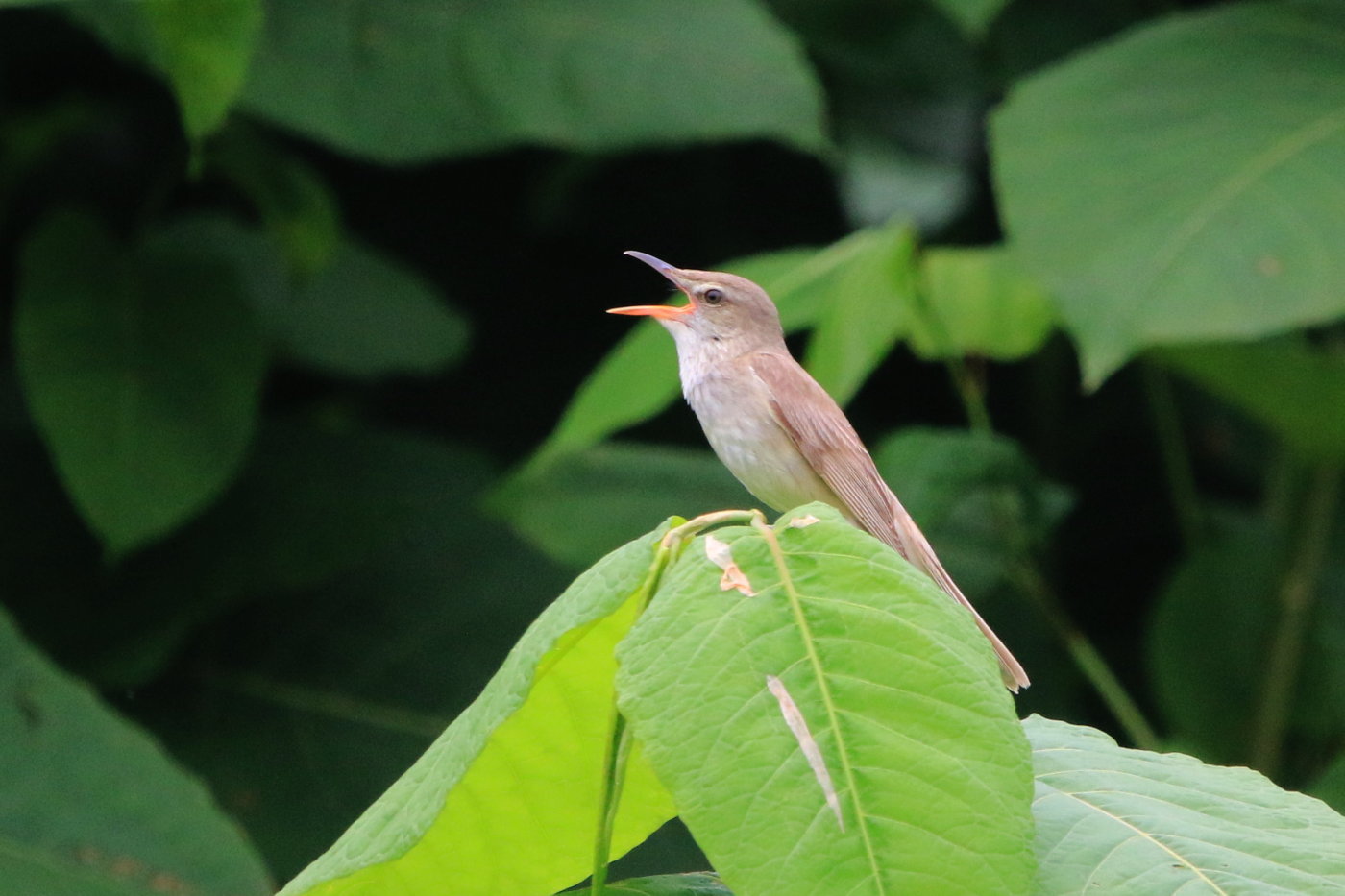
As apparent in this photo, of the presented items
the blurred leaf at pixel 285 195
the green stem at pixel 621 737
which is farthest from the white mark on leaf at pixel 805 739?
the blurred leaf at pixel 285 195

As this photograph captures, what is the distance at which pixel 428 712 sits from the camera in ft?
14.8

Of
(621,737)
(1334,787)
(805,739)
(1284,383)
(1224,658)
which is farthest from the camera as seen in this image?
(1224,658)

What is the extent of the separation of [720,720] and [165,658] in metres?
3.56

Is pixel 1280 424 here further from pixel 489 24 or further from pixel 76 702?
pixel 76 702

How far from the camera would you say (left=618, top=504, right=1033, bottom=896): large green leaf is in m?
1.19

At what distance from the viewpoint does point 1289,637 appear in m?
4.39

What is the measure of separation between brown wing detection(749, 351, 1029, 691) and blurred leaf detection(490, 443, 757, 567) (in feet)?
2.98

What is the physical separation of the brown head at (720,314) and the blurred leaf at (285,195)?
3.86ft

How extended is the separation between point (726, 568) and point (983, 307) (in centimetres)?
304

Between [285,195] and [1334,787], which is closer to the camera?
[1334,787]

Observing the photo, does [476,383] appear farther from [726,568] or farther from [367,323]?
[726,568]

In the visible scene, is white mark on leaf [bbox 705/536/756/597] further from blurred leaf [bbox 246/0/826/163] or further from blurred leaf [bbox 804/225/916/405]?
blurred leaf [bbox 246/0/826/163]

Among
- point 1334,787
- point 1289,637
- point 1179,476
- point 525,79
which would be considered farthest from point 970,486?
point 525,79

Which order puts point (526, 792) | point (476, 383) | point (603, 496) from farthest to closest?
point (476, 383), point (603, 496), point (526, 792)
